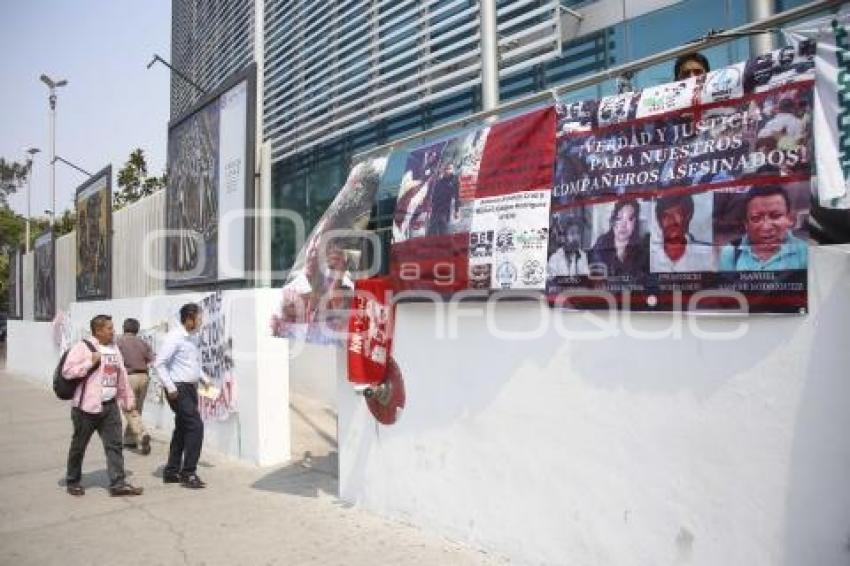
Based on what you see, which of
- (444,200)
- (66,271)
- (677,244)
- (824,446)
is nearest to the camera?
(824,446)

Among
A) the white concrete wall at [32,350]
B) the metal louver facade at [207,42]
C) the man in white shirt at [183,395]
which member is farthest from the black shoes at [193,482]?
the white concrete wall at [32,350]

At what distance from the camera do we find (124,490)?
698 cm

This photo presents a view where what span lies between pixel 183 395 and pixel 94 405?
0.82 meters

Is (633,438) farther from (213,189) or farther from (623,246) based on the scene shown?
(213,189)

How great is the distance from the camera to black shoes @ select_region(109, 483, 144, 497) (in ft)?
22.9

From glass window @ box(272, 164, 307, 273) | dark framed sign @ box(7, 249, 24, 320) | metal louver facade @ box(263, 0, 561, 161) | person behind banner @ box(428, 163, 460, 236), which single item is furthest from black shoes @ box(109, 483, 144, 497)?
dark framed sign @ box(7, 249, 24, 320)

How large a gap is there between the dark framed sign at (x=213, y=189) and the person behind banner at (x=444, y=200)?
→ 14.4 ft

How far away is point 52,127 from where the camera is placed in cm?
A: 2759

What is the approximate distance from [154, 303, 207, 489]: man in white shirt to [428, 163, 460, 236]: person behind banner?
3332 mm

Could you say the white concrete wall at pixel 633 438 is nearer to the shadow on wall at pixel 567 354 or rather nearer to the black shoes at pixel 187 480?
the shadow on wall at pixel 567 354

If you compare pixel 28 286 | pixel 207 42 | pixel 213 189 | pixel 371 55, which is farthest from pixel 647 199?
pixel 28 286

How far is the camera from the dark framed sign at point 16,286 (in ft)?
87.1

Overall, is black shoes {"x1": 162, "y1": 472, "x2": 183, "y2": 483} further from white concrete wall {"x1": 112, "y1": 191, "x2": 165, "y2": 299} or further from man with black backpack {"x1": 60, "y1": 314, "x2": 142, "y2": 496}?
white concrete wall {"x1": 112, "y1": 191, "x2": 165, "y2": 299}

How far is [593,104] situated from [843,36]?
4.57 feet
